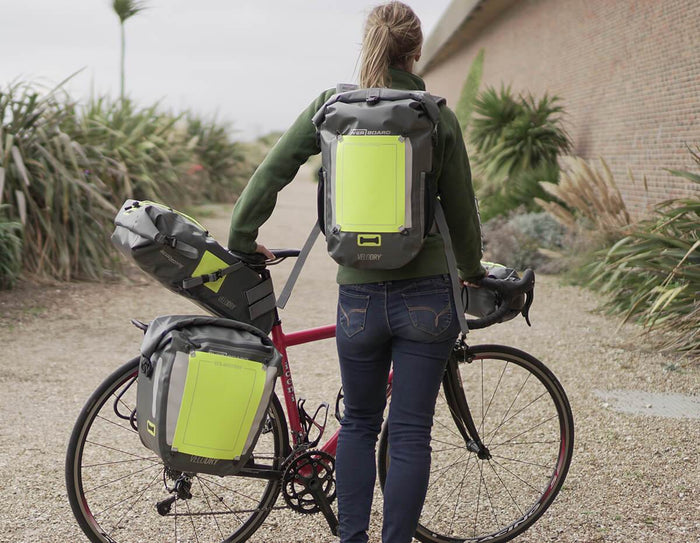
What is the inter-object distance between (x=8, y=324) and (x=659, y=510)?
16.6ft

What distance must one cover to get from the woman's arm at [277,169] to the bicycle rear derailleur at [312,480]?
816 millimetres

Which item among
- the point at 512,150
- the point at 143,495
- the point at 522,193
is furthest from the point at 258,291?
the point at 512,150

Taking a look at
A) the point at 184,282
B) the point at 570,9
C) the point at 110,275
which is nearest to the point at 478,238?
the point at 184,282

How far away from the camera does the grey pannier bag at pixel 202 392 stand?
2.17m

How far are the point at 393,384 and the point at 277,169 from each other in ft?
2.29

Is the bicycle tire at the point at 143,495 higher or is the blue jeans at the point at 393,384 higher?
the blue jeans at the point at 393,384

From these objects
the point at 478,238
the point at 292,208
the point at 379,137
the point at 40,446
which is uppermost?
the point at 379,137

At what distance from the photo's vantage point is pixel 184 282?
239cm

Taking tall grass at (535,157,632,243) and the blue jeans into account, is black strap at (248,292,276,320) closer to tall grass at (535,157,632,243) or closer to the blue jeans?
the blue jeans

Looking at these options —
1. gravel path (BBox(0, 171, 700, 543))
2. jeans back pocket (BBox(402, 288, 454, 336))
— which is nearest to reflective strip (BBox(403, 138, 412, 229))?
jeans back pocket (BBox(402, 288, 454, 336))

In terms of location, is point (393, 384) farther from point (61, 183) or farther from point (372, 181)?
point (61, 183)

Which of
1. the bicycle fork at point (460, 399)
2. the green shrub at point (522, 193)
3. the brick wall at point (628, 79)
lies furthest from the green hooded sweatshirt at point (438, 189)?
the green shrub at point (522, 193)

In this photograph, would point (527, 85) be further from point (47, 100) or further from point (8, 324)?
point (8, 324)

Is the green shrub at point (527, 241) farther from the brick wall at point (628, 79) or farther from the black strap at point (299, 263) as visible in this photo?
the black strap at point (299, 263)
